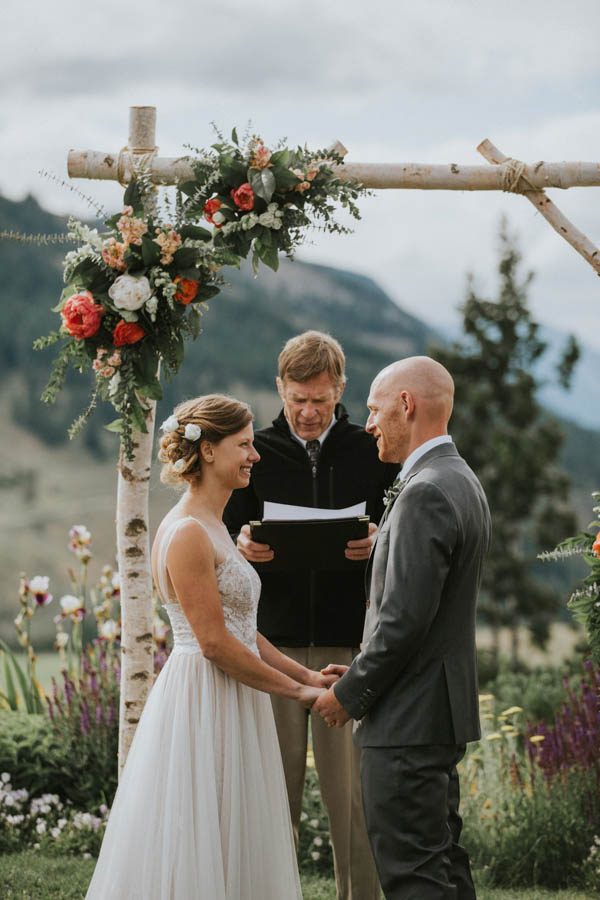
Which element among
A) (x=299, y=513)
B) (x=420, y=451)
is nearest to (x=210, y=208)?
(x=299, y=513)

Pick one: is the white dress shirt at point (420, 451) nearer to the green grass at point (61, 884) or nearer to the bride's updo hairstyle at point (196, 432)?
the bride's updo hairstyle at point (196, 432)

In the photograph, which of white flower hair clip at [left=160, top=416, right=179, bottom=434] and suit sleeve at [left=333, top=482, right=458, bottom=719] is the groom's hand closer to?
suit sleeve at [left=333, top=482, right=458, bottom=719]

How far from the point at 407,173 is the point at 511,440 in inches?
342

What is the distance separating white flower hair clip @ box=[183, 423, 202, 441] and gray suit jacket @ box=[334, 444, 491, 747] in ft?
2.32

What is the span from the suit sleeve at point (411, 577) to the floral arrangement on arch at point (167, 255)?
127 cm

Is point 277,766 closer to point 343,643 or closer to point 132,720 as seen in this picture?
point 343,643

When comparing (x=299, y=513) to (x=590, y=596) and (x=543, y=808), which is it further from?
(x=543, y=808)

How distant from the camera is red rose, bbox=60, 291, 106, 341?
13.5 ft

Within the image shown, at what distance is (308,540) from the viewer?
161 inches

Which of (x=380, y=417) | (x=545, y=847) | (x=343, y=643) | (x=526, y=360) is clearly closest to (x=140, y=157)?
(x=380, y=417)

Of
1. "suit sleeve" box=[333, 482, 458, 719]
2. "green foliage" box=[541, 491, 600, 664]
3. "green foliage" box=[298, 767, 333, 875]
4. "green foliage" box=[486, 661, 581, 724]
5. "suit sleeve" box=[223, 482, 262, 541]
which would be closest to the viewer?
"suit sleeve" box=[333, 482, 458, 719]

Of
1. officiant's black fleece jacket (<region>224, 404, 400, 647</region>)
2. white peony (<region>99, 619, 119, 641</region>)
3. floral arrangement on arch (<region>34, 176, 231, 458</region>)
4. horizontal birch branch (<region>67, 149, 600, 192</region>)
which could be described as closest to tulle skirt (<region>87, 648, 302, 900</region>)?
officiant's black fleece jacket (<region>224, 404, 400, 647</region>)

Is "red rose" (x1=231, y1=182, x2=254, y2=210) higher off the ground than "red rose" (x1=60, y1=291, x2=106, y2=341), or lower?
higher

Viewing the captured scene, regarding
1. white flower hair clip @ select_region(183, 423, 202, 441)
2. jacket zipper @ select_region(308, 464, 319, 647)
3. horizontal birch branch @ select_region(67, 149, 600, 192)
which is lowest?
jacket zipper @ select_region(308, 464, 319, 647)
